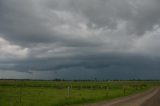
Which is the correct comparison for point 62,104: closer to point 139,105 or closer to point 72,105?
point 72,105

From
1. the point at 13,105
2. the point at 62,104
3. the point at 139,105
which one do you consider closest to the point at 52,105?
the point at 62,104

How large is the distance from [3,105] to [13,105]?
44.7 inches

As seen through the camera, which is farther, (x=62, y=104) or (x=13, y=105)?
(x=62, y=104)

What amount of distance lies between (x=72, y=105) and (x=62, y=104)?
1.41 m

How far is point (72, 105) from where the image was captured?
2834 centimetres

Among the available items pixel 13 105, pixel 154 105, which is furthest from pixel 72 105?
pixel 154 105

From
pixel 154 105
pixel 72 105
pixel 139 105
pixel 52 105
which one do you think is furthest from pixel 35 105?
pixel 154 105

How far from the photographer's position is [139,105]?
89.9ft

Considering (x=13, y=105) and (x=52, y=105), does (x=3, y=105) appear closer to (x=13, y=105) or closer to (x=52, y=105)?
(x=13, y=105)

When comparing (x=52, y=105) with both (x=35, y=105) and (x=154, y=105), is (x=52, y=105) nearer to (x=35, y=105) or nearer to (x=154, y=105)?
(x=35, y=105)

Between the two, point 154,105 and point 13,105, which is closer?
point 13,105

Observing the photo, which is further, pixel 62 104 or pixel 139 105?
pixel 62 104

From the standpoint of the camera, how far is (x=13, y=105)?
2703 centimetres

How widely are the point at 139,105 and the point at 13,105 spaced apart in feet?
37.5
